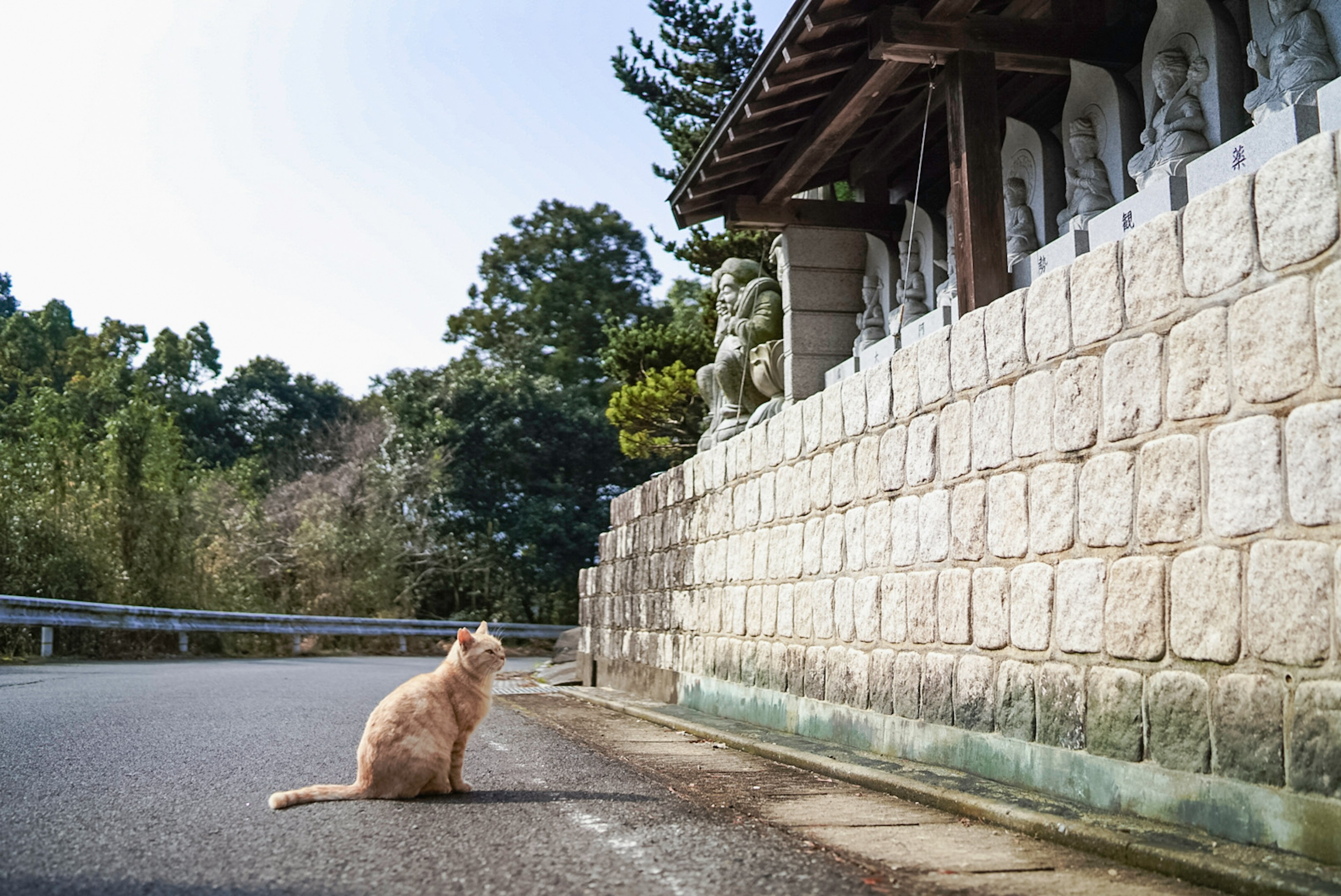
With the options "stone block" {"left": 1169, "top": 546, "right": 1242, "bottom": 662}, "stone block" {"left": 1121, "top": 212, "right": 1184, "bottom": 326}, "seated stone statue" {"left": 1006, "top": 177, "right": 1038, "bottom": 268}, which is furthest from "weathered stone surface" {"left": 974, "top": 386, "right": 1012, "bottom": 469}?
"seated stone statue" {"left": 1006, "top": 177, "right": 1038, "bottom": 268}

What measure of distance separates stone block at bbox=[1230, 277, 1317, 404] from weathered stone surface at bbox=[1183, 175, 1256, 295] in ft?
0.36

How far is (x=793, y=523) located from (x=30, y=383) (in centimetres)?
3216

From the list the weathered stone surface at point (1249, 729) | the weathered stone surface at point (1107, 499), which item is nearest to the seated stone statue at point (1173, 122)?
the weathered stone surface at point (1107, 499)

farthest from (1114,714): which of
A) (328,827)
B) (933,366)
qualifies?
(328,827)

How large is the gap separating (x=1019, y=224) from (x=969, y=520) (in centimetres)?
293

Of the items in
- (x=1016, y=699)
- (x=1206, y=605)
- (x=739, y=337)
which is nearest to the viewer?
(x=1206, y=605)

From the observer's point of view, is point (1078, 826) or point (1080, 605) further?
point (1080, 605)

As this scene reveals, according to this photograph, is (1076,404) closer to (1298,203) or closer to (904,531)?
(1298,203)

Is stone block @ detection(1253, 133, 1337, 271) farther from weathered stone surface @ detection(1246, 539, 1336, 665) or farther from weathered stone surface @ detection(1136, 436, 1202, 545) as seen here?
weathered stone surface @ detection(1246, 539, 1336, 665)

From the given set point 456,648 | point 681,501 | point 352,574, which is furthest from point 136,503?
point 456,648

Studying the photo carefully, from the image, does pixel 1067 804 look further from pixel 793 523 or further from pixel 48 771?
pixel 48 771

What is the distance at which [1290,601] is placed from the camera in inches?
110

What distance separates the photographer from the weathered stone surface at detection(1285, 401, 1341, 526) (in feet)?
8.75

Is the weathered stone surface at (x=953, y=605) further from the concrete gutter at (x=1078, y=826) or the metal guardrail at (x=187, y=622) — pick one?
the metal guardrail at (x=187, y=622)
